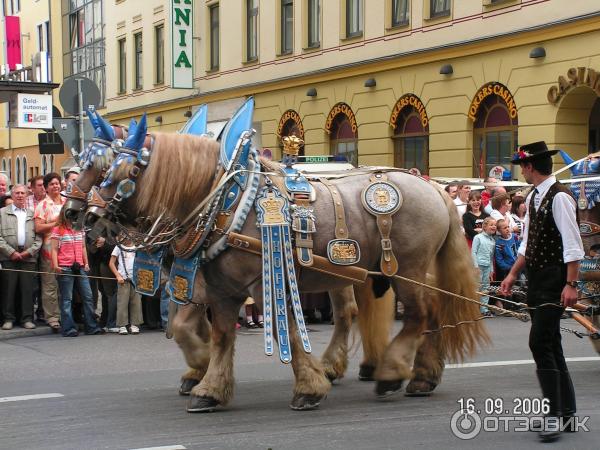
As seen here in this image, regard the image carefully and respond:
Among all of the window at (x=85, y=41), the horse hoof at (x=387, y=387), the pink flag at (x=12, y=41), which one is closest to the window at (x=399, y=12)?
the pink flag at (x=12, y=41)

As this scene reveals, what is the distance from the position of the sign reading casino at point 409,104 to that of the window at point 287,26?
5193 millimetres

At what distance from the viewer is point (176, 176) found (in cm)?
702

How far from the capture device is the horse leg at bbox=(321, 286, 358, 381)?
8.21 meters

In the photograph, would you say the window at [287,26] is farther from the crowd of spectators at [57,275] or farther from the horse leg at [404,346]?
the horse leg at [404,346]

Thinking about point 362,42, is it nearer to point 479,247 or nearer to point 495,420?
point 479,247

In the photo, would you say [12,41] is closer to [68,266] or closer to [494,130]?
[494,130]

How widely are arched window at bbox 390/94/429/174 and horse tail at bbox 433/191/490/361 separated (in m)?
16.1

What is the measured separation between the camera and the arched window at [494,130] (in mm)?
21219

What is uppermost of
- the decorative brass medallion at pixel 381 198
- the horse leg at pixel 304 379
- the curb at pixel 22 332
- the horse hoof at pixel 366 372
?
the decorative brass medallion at pixel 381 198

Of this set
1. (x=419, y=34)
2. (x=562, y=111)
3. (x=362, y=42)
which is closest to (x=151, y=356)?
(x=562, y=111)

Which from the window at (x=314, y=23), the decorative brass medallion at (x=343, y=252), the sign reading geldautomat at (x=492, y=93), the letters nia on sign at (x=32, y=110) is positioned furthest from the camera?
the window at (x=314, y=23)

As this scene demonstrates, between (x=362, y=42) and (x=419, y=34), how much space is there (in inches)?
96.1

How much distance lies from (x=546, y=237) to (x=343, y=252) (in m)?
1.54

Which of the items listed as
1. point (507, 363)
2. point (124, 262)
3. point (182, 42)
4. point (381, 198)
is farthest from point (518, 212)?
point (182, 42)
